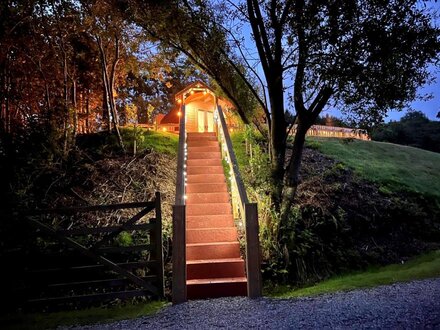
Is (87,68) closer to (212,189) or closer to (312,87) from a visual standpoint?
(212,189)

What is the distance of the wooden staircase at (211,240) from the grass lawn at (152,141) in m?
3.19

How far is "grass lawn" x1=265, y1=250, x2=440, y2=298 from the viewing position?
5.41 meters

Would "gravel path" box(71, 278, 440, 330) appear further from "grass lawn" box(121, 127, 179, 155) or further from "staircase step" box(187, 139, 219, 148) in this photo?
"grass lawn" box(121, 127, 179, 155)

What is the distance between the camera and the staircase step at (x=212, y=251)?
238 inches

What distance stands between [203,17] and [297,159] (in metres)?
4.01

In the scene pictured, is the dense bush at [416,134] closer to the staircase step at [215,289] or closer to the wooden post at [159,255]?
Answer: the staircase step at [215,289]

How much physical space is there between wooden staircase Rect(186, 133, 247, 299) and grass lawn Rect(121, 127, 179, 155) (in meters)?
3.19

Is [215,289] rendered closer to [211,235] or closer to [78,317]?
[211,235]

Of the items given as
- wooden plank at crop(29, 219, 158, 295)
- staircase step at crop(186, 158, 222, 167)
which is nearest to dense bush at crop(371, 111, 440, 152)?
staircase step at crop(186, 158, 222, 167)

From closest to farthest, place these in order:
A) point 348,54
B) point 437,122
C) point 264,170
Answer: point 348,54 → point 264,170 → point 437,122

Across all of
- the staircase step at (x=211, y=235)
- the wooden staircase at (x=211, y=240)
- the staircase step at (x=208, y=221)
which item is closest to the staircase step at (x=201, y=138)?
the wooden staircase at (x=211, y=240)

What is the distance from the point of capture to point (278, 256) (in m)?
6.34

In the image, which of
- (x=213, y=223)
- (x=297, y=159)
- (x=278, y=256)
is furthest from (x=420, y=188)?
(x=213, y=223)

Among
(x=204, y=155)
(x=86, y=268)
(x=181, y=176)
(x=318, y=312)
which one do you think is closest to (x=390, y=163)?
(x=204, y=155)
